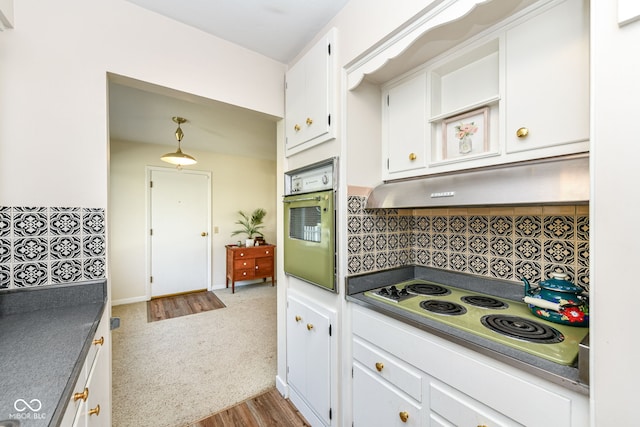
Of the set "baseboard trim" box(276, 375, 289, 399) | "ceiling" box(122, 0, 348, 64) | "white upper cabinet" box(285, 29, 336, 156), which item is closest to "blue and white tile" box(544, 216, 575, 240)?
"white upper cabinet" box(285, 29, 336, 156)

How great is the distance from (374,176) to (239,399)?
1870 millimetres

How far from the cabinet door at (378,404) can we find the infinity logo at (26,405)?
1.21 meters

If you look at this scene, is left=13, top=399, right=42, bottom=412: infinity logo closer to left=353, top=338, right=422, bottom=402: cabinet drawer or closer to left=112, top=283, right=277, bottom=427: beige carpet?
left=353, top=338, right=422, bottom=402: cabinet drawer

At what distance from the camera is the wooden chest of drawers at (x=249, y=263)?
4.32m

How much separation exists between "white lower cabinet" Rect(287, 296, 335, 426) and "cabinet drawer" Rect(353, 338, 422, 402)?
8.6 inches

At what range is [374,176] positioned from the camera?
158 cm

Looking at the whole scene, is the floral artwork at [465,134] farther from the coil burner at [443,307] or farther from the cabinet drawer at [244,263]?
the cabinet drawer at [244,263]

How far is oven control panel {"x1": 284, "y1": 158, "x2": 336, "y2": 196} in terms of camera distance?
5.08ft

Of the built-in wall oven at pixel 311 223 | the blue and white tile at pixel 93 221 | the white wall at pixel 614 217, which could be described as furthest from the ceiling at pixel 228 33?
the white wall at pixel 614 217

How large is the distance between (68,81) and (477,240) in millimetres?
2297

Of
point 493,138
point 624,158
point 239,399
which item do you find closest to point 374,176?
point 493,138

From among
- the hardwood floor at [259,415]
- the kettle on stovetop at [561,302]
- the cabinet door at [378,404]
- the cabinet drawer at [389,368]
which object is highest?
the kettle on stovetop at [561,302]

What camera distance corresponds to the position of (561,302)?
1022 millimetres

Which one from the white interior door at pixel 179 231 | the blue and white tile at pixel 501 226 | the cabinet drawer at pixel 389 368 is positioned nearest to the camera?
the cabinet drawer at pixel 389 368
